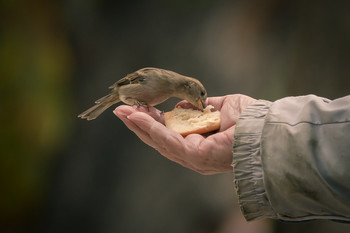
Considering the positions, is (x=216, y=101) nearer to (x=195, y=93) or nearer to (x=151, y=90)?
(x=195, y=93)

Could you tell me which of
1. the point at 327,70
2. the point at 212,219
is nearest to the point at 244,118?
the point at 327,70

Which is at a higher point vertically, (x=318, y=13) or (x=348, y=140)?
(x=318, y=13)

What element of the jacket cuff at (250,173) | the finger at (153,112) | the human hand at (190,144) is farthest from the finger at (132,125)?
the jacket cuff at (250,173)

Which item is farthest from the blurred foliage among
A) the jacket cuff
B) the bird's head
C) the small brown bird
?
the jacket cuff

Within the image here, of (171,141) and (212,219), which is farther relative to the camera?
(212,219)

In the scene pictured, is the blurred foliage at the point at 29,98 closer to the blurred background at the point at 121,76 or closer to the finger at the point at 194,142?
the blurred background at the point at 121,76

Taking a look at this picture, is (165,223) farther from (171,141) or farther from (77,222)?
(171,141)

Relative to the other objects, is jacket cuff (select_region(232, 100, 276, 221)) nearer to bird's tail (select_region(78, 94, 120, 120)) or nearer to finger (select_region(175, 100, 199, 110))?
finger (select_region(175, 100, 199, 110))
